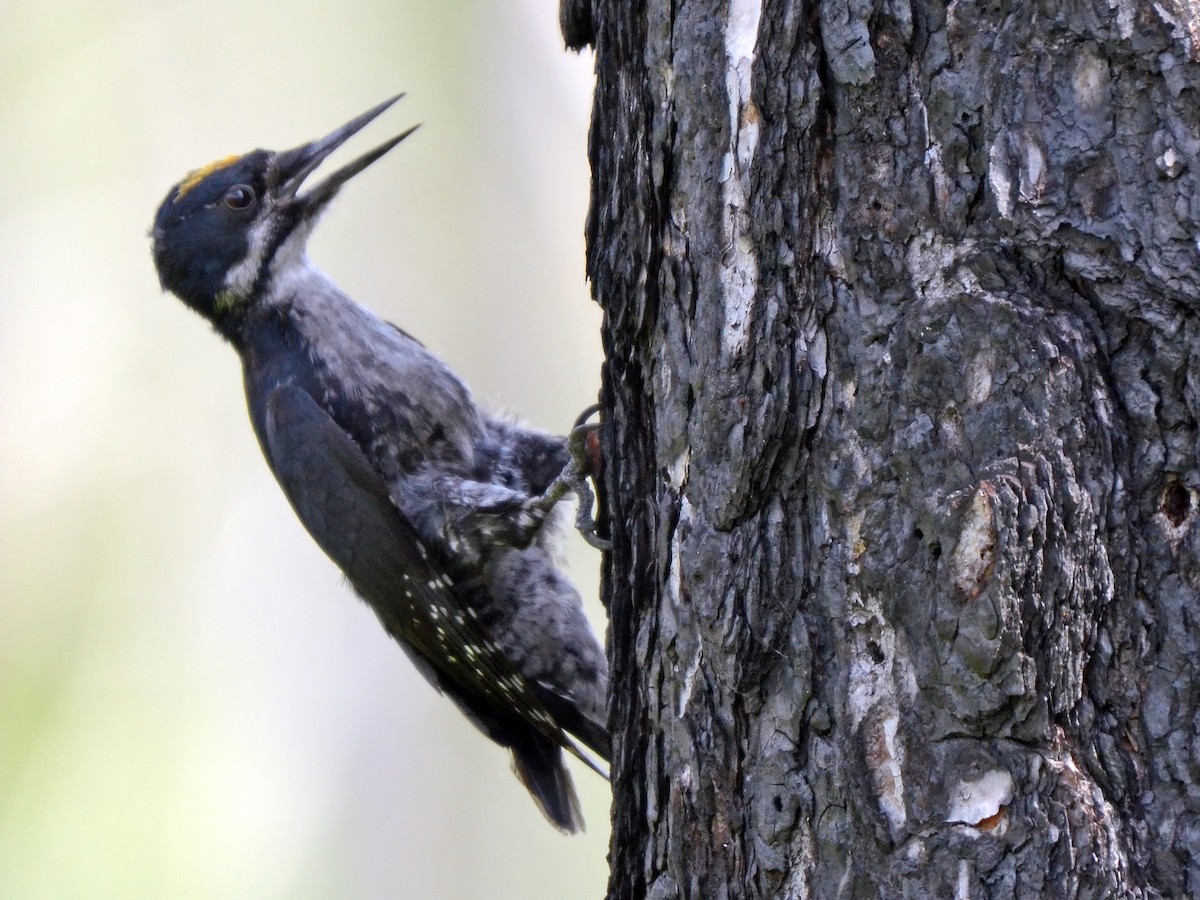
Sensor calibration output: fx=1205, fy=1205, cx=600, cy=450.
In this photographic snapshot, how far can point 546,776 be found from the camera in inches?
115

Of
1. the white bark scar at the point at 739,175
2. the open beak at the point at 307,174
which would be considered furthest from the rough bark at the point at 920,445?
the open beak at the point at 307,174

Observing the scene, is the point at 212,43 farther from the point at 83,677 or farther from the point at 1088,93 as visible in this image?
the point at 1088,93

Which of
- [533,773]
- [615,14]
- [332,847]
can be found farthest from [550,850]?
→ [615,14]

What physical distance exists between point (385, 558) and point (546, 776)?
2.17ft

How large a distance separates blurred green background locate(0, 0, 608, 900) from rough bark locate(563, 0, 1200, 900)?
319 centimetres

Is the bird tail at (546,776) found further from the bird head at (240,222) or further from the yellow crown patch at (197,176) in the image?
the yellow crown patch at (197,176)

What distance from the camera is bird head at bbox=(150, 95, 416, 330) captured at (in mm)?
3205

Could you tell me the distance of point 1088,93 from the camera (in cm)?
130

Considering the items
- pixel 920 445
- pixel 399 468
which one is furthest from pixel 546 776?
pixel 920 445

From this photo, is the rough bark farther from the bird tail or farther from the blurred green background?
the blurred green background

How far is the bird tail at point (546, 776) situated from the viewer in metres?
2.85

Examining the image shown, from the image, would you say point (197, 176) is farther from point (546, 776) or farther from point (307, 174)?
point (546, 776)

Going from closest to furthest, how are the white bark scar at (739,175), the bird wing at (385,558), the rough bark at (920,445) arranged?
the rough bark at (920,445)
the white bark scar at (739,175)
the bird wing at (385,558)

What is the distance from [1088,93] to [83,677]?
183 inches
